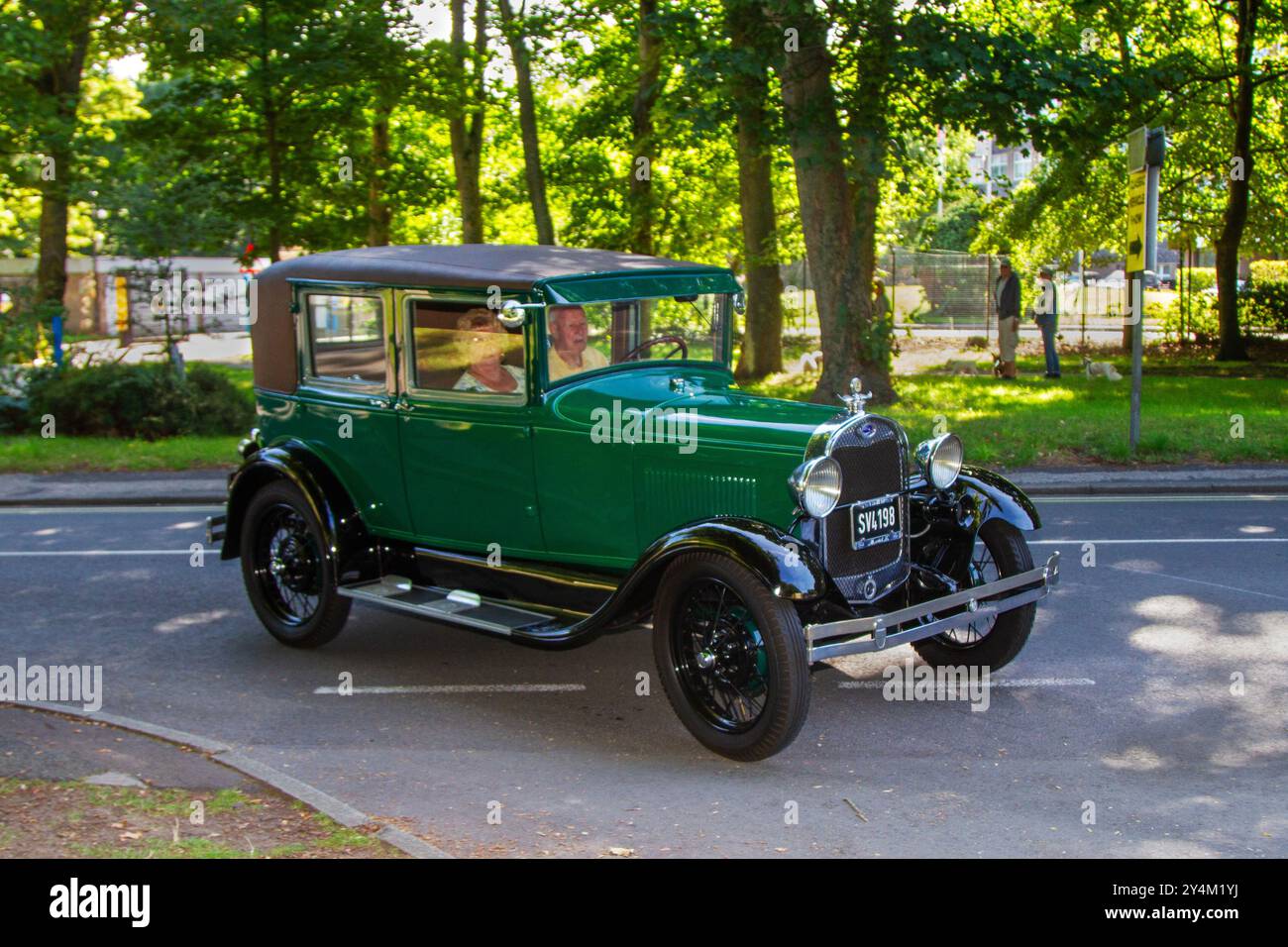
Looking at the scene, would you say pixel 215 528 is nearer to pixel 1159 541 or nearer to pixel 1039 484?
pixel 1159 541

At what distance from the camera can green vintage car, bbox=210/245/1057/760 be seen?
232 inches

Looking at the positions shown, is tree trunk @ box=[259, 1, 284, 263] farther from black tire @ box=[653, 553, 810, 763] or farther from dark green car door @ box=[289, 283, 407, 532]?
black tire @ box=[653, 553, 810, 763]

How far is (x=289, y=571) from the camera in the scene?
7.72 m

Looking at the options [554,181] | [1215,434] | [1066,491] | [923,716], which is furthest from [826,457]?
[554,181]

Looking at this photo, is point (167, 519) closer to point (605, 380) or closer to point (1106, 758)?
point (605, 380)

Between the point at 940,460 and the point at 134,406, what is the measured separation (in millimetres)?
12053

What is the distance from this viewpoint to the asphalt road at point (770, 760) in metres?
5.05

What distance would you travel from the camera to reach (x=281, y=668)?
24.1 ft

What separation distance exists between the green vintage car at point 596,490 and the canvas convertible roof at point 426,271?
2cm

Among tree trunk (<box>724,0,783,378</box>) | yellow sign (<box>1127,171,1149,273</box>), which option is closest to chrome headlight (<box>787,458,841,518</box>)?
yellow sign (<box>1127,171,1149,273</box>)

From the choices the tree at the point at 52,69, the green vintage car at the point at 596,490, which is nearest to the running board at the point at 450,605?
the green vintage car at the point at 596,490

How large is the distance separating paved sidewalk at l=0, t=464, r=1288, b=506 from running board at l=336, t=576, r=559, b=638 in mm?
5742

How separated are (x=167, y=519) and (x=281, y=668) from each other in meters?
4.84

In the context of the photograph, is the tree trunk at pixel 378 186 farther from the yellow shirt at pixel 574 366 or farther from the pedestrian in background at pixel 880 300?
the yellow shirt at pixel 574 366
